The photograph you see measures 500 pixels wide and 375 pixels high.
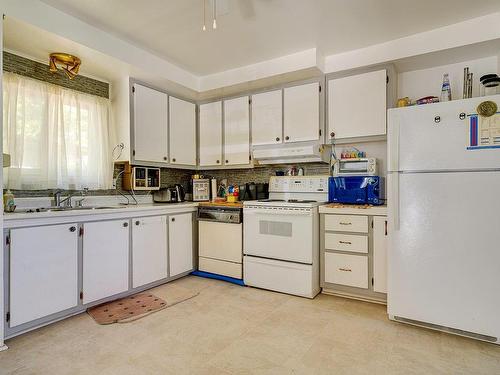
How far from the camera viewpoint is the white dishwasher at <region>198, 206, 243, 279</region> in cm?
332

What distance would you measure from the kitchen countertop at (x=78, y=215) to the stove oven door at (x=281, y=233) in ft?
2.98

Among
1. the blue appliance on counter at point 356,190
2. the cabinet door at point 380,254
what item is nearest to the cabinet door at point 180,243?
the blue appliance on counter at point 356,190

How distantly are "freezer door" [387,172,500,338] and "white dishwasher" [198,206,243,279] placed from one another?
1.58 m

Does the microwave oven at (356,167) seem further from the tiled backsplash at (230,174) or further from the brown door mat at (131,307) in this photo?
A: the brown door mat at (131,307)

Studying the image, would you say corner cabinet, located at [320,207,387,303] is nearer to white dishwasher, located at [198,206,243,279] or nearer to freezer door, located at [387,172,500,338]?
freezer door, located at [387,172,500,338]

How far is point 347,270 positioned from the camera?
283cm

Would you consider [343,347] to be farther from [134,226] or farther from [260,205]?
[134,226]

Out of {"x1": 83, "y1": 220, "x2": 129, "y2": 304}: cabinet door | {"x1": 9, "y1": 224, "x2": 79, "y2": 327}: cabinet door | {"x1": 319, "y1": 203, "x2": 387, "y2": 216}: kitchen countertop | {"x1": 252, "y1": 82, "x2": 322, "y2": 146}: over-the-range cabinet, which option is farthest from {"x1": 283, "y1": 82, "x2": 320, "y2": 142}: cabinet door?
{"x1": 9, "y1": 224, "x2": 79, "y2": 327}: cabinet door

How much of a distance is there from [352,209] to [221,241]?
152 cm

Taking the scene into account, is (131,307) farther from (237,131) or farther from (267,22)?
(267,22)

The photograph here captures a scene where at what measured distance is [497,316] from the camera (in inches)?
79.4

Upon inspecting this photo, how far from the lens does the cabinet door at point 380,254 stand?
2.65 meters

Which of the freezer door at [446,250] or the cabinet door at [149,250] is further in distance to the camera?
the cabinet door at [149,250]

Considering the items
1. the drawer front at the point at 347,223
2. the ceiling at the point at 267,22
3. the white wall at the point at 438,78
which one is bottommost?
the drawer front at the point at 347,223
